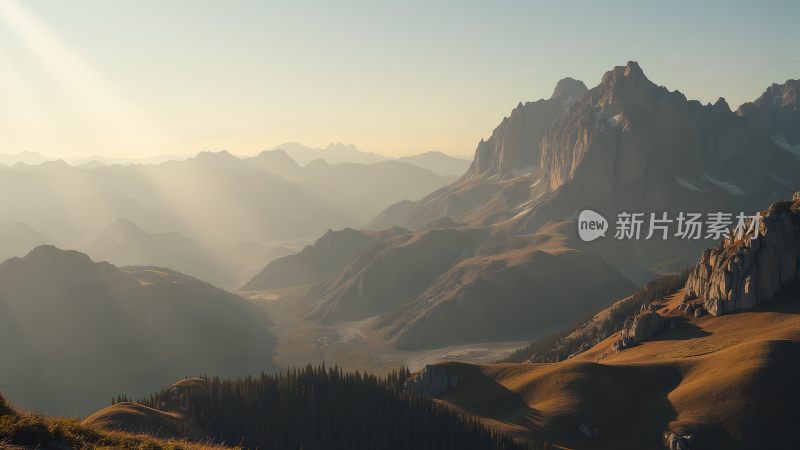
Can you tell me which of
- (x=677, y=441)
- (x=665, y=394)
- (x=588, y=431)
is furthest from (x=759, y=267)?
(x=588, y=431)

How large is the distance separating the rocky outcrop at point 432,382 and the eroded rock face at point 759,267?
7872cm

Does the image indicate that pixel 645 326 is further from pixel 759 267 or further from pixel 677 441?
pixel 677 441

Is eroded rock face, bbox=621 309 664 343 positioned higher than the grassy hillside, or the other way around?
the grassy hillside

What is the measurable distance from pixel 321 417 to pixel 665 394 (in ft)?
225

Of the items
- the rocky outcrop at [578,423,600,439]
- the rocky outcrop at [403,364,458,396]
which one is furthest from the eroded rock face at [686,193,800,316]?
the rocky outcrop at [403,364,458,396]

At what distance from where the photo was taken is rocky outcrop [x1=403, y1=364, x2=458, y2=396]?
129125mm

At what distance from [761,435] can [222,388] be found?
326ft

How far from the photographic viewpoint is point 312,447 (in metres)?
94.1

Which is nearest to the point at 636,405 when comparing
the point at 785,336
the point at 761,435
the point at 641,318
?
the point at 761,435

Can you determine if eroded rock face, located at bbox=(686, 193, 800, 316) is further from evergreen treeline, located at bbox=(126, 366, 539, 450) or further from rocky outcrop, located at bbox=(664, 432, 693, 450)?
evergreen treeline, located at bbox=(126, 366, 539, 450)

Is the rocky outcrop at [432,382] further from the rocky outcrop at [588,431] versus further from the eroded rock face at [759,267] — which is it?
the eroded rock face at [759,267]

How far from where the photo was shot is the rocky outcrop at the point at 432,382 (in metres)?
129

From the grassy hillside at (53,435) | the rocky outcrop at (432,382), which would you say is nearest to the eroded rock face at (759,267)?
the rocky outcrop at (432,382)

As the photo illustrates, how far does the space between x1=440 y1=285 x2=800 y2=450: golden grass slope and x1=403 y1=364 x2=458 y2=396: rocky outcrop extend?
222 centimetres
